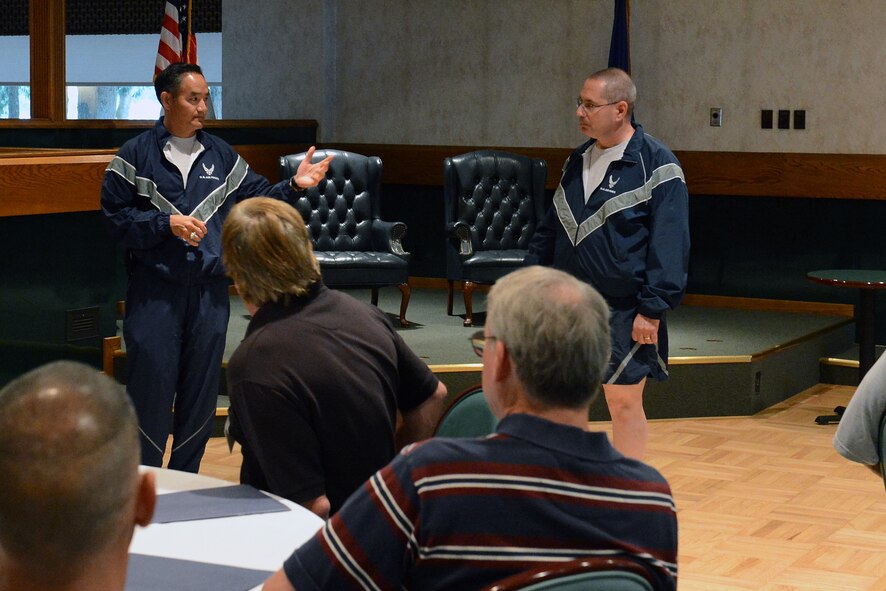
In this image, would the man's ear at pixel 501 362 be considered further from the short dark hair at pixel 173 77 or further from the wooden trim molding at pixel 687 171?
the wooden trim molding at pixel 687 171

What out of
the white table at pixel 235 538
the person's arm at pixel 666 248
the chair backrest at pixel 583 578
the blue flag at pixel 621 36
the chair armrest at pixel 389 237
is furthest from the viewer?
the blue flag at pixel 621 36

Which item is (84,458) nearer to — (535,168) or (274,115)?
(535,168)

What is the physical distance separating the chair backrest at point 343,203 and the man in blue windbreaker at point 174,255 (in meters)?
3.23

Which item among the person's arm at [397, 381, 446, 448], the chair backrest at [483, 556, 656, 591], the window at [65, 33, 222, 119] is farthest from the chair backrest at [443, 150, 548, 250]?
the window at [65, 33, 222, 119]

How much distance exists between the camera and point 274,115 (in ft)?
30.2

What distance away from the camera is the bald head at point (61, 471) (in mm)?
1108

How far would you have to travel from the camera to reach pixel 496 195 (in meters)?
7.82

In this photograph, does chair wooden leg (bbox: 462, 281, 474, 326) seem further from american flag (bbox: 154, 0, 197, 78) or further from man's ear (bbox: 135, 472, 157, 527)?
man's ear (bbox: 135, 472, 157, 527)

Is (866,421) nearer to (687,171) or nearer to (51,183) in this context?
(51,183)

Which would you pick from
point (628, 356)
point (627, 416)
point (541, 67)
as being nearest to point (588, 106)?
point (628, 356)

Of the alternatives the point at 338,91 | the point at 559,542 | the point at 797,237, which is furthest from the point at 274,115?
the point at 559,542

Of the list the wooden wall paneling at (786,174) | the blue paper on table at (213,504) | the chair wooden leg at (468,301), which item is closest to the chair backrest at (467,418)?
the blue paper on table at (213,504)

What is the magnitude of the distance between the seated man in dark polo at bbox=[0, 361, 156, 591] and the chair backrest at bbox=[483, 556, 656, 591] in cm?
49

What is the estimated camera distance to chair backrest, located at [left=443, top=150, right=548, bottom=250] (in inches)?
304
